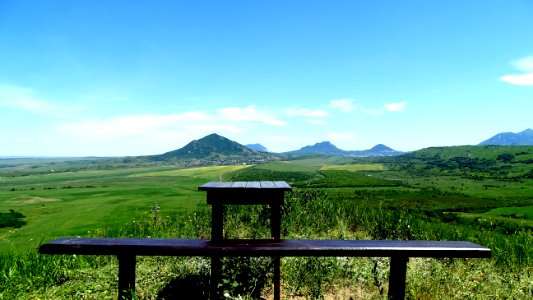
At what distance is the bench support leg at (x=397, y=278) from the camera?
212 inches

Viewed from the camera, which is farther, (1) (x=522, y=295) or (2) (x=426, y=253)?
(1) (x=522, y=295)

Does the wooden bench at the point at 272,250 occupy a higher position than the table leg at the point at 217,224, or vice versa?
the table leg at the point at 217,224

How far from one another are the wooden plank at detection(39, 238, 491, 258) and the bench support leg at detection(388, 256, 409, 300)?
0.49ft

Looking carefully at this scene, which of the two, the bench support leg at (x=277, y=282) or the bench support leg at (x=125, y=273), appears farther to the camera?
the bench support leg at (x=277, y=282)

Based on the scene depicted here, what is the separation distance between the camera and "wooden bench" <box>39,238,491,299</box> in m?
5.33

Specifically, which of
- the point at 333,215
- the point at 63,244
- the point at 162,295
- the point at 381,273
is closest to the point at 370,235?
the point at 333,215

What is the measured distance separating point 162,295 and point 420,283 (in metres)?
4.68

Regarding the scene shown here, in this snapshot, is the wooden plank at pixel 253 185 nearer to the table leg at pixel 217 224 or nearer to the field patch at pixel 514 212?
the table leg at pixel 217 224

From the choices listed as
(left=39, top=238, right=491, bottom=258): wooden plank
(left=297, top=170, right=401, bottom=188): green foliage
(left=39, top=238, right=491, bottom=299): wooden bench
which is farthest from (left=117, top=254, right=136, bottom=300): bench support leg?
(left=297, top=170, right=401, bottom=188): green foliage

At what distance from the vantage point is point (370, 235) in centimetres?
1544

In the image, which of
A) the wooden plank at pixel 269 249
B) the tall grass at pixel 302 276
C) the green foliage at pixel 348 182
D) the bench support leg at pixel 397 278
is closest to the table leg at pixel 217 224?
the wooden plank at pixel 269 249

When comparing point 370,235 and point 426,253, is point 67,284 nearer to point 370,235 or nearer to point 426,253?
point 426,253

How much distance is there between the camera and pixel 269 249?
209 inches

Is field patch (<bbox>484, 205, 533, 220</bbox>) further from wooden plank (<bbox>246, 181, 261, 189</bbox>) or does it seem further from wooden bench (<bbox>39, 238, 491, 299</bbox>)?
wooden plank (<bbox>246, 181, 261, 189</bbox>)
